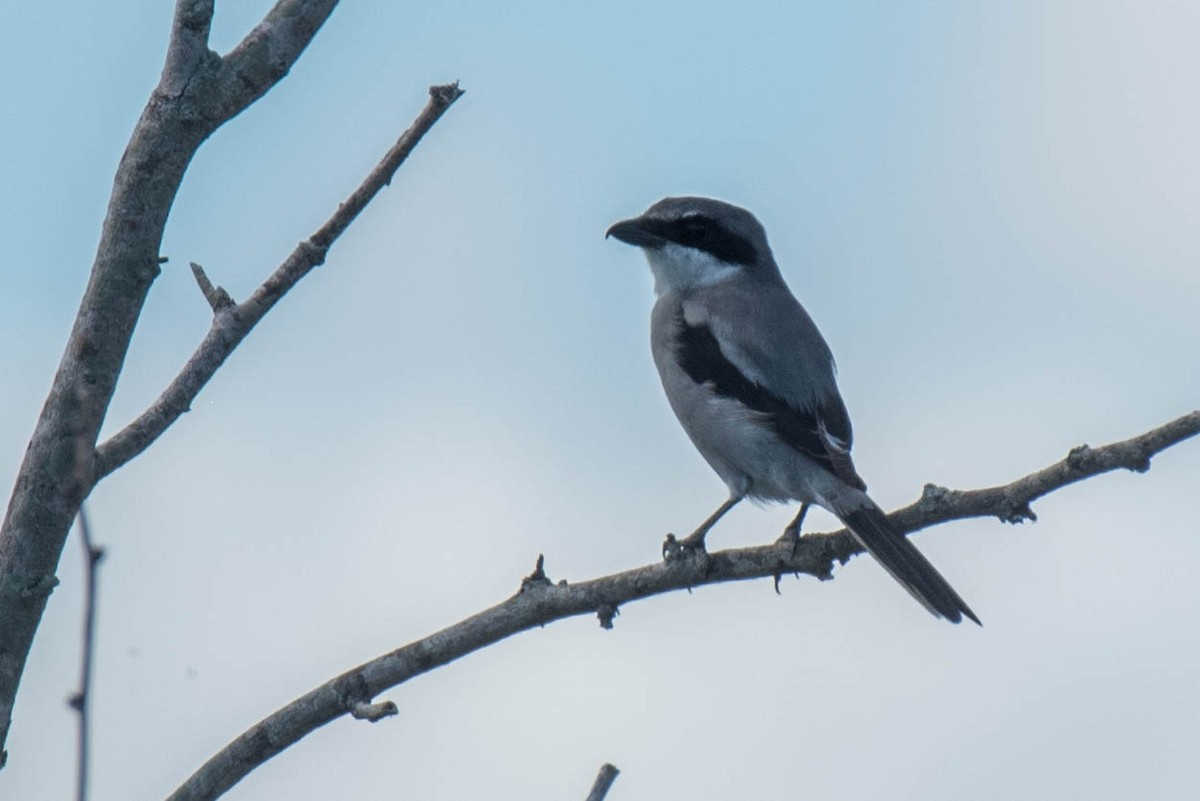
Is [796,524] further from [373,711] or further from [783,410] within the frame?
[373,711]

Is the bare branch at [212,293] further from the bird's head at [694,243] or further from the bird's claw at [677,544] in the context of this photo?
the bird's head at [694,243]

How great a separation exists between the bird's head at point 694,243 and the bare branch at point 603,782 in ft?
15.0

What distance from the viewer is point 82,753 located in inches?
75.7

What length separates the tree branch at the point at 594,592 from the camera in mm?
3412

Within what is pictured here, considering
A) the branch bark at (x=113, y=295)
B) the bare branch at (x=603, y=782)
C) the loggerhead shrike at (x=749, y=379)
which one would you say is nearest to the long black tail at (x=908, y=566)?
the loggerhead shrike at (x=749, y=379)

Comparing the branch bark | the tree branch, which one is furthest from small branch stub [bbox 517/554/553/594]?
the branch bark

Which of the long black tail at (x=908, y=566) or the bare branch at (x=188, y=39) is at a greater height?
the bare branch at (x=188, y=39)

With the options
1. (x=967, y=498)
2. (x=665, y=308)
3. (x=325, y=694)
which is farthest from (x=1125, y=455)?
(x=665, y=308)

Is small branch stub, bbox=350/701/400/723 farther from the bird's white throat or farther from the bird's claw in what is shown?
the bird's white throat

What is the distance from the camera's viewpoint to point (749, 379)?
257 inches

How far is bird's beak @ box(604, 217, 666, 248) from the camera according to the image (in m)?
7.66

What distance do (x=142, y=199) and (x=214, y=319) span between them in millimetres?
475

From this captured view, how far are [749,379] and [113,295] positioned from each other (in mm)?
3802

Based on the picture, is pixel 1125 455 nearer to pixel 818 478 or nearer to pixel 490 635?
pixel 490 635
